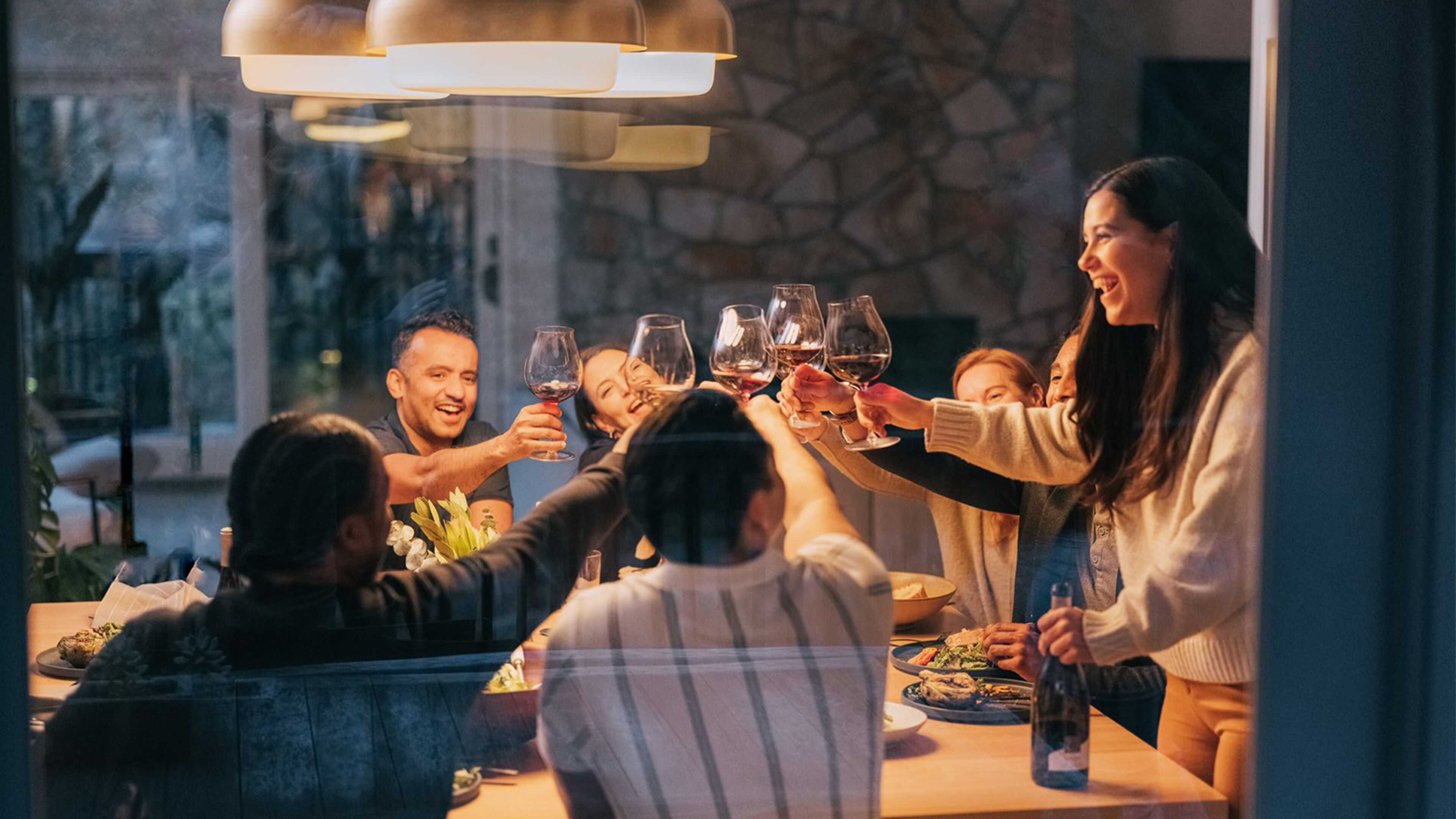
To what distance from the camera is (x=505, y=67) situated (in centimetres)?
101

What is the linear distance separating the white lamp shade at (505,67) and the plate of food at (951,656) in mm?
537

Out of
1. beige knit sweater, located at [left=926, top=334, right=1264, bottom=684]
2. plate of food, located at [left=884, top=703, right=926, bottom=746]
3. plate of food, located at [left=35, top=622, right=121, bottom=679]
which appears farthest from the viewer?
plate of food, located at [left=884, top=703, right=926, bottom=746]

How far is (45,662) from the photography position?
92 cm

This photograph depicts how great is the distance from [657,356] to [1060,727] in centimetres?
46

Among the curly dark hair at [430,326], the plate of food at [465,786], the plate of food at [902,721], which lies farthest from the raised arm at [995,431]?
the plate of food at [465,786]

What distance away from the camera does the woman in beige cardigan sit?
1071mm

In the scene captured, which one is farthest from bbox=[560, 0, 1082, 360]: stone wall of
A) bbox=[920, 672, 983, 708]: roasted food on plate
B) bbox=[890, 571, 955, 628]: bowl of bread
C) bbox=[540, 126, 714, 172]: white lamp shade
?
bbox=[920, 672, 983, 708]: roasted food on plate

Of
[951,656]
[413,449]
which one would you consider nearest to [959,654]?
[951,656]

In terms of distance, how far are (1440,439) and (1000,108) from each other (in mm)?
409

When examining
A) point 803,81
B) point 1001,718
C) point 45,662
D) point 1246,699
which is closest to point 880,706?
point 1001,718

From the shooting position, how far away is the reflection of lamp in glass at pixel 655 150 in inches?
38.7

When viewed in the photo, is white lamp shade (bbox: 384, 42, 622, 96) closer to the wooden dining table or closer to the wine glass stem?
the wine glass stem

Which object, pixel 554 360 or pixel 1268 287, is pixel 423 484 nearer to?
pixel 554 360

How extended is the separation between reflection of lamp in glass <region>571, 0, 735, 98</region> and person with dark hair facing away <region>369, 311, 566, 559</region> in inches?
8.7
